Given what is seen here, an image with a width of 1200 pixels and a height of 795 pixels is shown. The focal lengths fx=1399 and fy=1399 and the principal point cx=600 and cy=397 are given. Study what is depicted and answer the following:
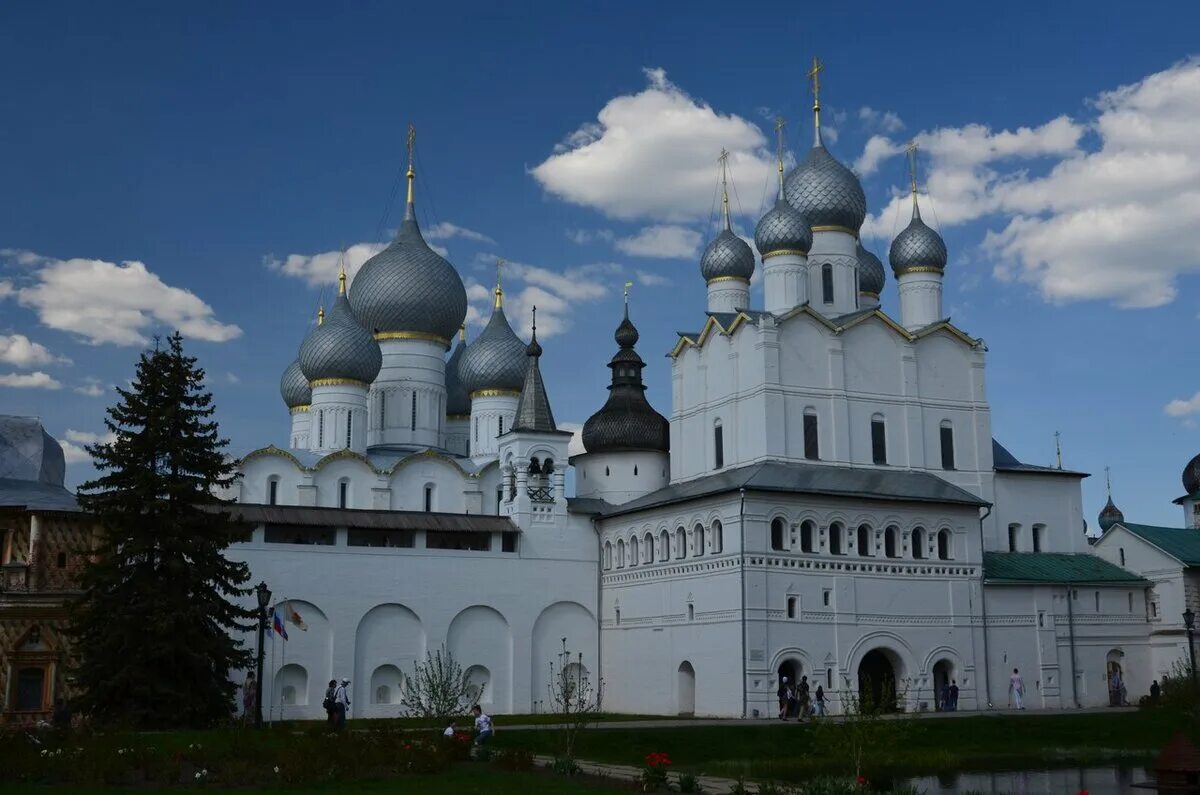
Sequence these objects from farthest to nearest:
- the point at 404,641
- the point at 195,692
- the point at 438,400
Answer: the point at 438,400 → the point at 404,641 → the point at 195,692

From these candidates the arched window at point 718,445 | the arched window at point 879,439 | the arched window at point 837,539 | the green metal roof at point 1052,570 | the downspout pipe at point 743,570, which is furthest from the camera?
the arched window at point 718,445

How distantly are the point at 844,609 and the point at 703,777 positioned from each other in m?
14.3

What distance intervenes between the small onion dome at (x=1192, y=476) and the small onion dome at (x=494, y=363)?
75.8 ft

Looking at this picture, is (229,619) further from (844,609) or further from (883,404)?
(883,404)

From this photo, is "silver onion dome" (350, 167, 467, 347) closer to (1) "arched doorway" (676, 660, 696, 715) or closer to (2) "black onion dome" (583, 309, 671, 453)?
(2) "black onion dome" (583, 309, 671, 453)

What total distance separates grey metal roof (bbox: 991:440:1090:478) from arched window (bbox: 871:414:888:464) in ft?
11.3

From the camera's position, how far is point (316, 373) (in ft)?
136

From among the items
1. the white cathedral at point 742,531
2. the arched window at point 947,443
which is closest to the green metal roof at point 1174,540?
the white cathedral at point 742,531

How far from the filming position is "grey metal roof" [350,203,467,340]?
44.5 metres

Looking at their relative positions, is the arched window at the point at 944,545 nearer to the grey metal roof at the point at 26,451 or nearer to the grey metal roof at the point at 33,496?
the grey metal roof at the point at 33,496

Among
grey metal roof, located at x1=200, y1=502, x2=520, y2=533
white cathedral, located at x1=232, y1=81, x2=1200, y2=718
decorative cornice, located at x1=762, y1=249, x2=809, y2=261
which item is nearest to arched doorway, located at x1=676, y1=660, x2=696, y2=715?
white cathedral, located at x1=232, y1=81, x2=1200, y2=718

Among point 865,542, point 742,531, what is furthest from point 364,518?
point 865,542

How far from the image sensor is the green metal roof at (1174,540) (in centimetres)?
3666

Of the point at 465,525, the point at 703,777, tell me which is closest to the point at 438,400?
the point at 465,525
